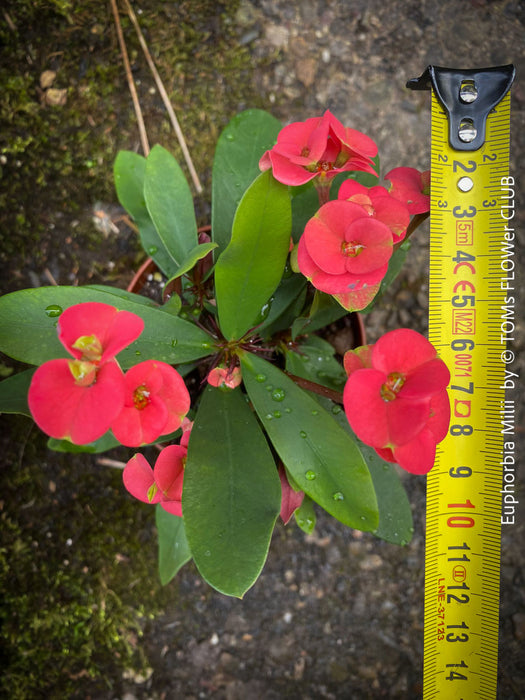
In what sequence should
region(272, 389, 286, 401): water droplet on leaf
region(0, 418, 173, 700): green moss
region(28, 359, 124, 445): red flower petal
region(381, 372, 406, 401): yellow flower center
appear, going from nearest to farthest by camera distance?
region(28, 359, 124, 445): red flower petal
region(381, 372, 406, 401): yellow flower center
region(272, 389, 286, 401): water droplet on leaf
region(0, 418, 173, 700): green moss

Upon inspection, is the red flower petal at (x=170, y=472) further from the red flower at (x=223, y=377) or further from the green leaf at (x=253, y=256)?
the green leaf at (x=253, y=256)

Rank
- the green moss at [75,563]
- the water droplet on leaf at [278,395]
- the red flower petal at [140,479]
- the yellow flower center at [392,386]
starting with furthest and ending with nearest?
the green moss at [75,563] → the water droplet on leaf at [278,395] → the red flower petal at [140,479] → the yellow flower center at [392,386]

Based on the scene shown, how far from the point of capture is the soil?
56.6 inches

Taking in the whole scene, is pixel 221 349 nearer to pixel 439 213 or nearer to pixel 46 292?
pixel 46 292

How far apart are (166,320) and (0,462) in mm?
848

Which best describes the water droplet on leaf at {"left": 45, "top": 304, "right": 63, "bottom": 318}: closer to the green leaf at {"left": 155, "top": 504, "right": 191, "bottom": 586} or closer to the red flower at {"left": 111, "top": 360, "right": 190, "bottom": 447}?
the red flower at {"left": 111, "top": 360, "right": 190, "bottom": 447}

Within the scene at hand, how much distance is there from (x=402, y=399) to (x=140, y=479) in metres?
0.41

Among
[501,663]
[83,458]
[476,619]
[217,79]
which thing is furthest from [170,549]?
[217,79]

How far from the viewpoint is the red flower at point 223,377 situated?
3.02 ft

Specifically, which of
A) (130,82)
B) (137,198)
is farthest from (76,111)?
(137,198)

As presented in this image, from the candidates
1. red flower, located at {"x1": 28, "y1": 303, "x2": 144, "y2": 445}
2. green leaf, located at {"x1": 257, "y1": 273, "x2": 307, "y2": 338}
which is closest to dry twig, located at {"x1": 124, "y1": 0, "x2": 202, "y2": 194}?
green leaf, located at {"x1": 257, "y1": 273, "x2": 307, "y2": 338}

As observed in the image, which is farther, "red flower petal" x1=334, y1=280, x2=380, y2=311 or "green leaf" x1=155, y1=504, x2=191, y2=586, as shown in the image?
"green leaf" x1=155, y1=504, x2=191, y2=586

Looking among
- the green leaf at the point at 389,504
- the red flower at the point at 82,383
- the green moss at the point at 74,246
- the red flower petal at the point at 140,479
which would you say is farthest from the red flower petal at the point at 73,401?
the green moss at the point at 74,246

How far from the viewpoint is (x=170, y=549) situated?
116cm
